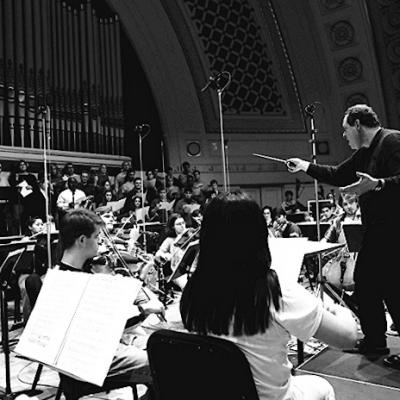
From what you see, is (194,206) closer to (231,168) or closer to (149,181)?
(149,181)

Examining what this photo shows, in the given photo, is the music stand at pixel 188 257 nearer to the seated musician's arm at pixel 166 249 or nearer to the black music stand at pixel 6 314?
the black music stand at pixel 6 314

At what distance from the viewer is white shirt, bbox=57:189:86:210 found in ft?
25.4

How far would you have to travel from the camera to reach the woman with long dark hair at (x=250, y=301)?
1495 millimetres

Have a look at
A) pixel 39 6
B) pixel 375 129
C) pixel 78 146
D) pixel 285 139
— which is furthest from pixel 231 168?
pixel 375 129

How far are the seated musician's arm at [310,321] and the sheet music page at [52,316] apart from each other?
3.31 ft

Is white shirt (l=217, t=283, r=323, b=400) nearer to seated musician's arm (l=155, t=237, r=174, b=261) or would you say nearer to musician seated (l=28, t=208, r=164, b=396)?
musician seated (l=28, t=208, r=164, b=396)

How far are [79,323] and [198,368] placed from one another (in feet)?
2.76

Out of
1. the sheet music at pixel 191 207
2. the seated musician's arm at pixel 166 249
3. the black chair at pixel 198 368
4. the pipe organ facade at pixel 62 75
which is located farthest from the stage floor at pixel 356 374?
the pipe organ facade at pixel 62 75

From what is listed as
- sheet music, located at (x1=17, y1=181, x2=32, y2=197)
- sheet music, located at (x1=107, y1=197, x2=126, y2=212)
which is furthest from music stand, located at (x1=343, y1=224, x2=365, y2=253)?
sheet music, located at (x1=17, y1=181, x2=32, y2=197)

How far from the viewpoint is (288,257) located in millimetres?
2549

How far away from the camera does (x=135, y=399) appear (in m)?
2.52

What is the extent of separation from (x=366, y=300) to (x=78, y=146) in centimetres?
840

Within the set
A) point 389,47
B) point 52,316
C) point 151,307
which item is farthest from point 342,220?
point 389,47

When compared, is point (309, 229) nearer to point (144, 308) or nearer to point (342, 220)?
point (342, 220)
